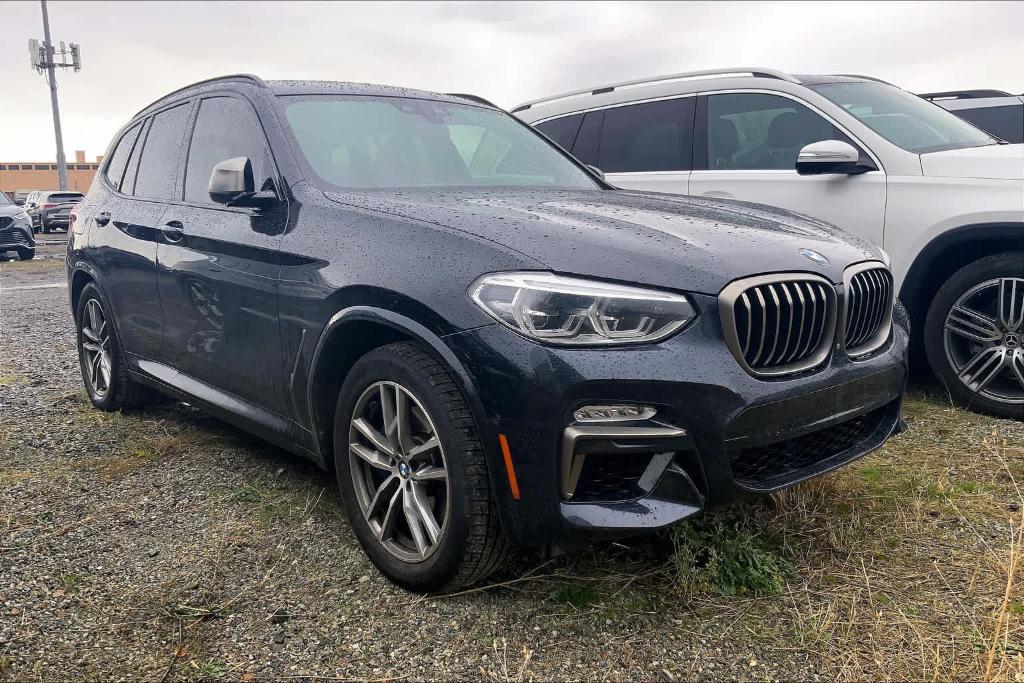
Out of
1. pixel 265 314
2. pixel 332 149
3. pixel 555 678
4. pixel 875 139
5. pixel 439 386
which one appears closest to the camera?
pixel 555 678

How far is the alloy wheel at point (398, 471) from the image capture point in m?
2.58

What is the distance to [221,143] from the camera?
379 cm

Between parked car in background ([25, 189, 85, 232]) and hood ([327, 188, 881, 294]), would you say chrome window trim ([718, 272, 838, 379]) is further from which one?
parked car in background ([25, 189, 85, 232])

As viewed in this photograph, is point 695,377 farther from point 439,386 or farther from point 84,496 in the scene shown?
point 84,496

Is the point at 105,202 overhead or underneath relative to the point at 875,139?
underneath

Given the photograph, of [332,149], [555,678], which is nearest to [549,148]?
[332,149]

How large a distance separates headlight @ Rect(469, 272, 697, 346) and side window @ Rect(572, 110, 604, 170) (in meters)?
4.16

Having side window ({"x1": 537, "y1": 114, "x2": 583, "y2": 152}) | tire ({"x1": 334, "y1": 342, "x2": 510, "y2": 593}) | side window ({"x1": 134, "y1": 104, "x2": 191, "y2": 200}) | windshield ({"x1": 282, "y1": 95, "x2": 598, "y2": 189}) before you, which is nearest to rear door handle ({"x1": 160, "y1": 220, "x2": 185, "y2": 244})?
side window ({"x1": 134, "y1": 104, "x2": 191, "y2": 200})

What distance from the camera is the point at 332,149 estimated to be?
3.37 meters

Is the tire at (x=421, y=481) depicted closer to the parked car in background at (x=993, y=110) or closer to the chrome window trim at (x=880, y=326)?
the chrome window trim at (x=880, y=326)

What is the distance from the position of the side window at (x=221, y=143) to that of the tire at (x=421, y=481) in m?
1.13

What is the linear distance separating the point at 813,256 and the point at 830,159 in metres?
2.18

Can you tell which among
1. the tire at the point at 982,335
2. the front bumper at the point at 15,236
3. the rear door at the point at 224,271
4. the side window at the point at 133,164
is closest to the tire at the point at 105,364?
the side window at the point at 133,164

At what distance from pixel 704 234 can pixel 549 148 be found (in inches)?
72.9
